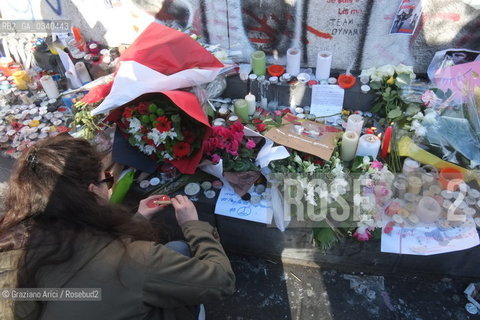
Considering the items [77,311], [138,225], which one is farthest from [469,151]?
[77,311]

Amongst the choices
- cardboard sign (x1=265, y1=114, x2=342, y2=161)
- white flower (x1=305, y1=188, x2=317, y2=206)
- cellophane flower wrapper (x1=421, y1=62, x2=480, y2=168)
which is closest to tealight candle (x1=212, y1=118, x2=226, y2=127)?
cardboard sign (x1=265, y1=114, x2=342, y2=161)

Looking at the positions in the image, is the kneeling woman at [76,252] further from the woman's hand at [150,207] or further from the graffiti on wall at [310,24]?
the graffiti on wall at [310,24]

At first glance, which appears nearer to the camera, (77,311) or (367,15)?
(77,311)

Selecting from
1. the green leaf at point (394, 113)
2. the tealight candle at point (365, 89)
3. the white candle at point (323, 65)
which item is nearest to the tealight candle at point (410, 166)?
the green leaf at point (394, 113)

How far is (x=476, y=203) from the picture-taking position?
7.91 feet

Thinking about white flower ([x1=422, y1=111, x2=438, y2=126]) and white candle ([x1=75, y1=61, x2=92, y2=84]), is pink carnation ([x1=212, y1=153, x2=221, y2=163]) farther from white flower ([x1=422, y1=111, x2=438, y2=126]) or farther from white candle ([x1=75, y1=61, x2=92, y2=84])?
white candle ([x1=75, y1=61, x2=92, y2=84])

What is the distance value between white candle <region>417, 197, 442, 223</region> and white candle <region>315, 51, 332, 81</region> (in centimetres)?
145

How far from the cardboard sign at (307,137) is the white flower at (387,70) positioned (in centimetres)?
75

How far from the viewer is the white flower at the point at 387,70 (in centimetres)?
309

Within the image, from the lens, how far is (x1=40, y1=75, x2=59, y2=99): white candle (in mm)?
3738

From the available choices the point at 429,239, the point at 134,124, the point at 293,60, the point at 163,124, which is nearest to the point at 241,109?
the point at 293,60

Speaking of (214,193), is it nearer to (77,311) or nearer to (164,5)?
(77,311)

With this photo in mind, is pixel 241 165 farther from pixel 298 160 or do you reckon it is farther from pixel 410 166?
pixel 410 166

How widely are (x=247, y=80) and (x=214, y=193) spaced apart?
1.23 meters
